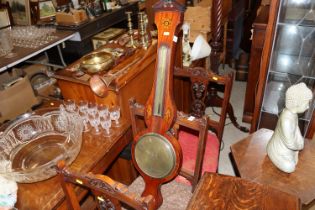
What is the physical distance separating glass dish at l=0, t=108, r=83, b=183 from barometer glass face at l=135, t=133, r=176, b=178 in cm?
28

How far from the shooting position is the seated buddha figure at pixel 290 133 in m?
1.12

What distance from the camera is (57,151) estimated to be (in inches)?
48.0

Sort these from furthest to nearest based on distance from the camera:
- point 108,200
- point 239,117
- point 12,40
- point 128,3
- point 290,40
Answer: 1. point 128,3
2. point 239,117
3. point 12,40
4. point 290,40
5. point 108,200

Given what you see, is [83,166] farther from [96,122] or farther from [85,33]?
[85,33]

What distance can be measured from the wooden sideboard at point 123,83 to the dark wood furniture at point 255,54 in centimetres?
79

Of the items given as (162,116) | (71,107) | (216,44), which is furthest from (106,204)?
(216,44)

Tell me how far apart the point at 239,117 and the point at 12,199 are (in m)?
2.08

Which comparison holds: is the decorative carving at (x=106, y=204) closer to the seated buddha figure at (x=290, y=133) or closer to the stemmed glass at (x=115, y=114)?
the stemmed glass at (x=115, y=114)

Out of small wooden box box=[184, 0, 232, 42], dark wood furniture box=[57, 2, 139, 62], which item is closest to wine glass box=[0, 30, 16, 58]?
dark wood furniture box=[57, 2, 139, 62]

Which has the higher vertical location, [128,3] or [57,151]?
[128,3]

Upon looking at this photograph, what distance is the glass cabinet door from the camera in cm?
148

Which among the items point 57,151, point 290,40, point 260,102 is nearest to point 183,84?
point 260,102

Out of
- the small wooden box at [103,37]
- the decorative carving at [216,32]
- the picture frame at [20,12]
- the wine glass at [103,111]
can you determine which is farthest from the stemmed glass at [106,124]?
the picture frame at [20,12]

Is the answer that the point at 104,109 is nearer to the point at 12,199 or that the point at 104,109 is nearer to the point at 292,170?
the point at 12,199
